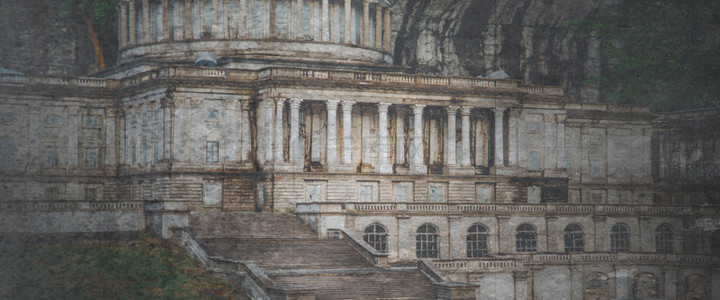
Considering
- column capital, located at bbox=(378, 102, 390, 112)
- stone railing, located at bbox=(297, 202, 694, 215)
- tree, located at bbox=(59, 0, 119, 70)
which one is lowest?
stone railing, located at bbox=(297, 202, 694, 215)

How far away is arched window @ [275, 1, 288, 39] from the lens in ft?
264

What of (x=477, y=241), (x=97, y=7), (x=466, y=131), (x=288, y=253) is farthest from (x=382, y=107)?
(x=97, y=7)

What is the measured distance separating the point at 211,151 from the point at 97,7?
2422 centimetres

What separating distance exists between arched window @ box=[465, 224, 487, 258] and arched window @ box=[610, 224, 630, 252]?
26.0 feet

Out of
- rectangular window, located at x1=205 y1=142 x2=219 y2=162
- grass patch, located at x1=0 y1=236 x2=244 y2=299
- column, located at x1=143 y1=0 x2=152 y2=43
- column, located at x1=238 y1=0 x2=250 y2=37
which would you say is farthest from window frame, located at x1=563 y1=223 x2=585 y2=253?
column, located at x1=143 y1=0 x2=152 y2=43

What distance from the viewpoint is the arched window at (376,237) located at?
2377 inches

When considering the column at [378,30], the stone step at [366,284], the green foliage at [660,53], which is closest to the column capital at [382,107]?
the column at [378,30]

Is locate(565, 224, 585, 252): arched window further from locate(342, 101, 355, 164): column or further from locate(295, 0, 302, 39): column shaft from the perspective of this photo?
locate(295, 0, 302, 39): column shaft

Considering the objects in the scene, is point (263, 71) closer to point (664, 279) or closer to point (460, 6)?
point (460, 6)

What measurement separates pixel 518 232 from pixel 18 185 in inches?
1195

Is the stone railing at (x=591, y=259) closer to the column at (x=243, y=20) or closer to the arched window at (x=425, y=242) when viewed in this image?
the arched window at (x=425, y=242)

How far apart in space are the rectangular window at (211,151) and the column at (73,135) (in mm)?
8951

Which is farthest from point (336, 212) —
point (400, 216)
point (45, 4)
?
point (45, 4)

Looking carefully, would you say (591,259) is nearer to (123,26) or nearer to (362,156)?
(362,156)
